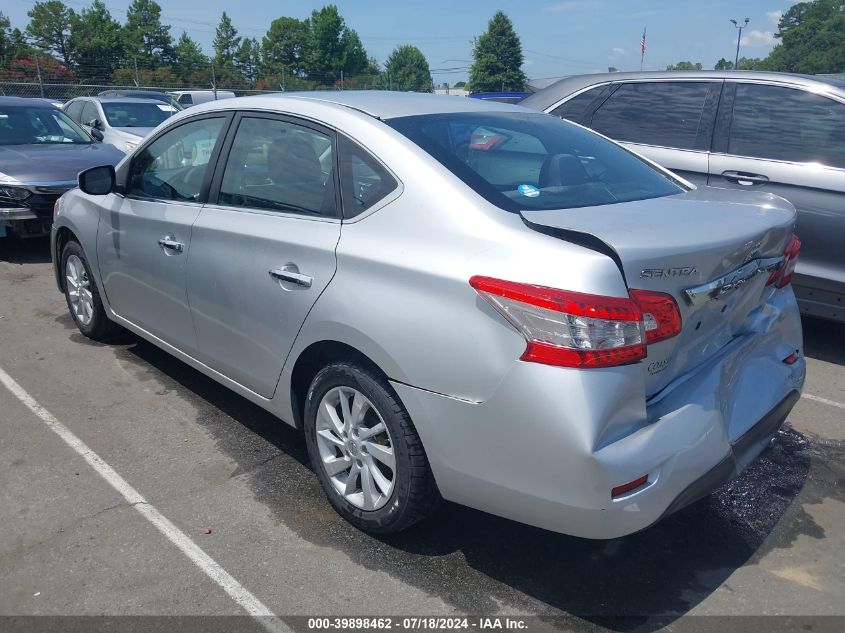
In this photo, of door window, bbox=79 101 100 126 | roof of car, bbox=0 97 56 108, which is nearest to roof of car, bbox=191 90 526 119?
roof of car, bbox=0 97 56 108

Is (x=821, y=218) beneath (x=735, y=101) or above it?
beneath

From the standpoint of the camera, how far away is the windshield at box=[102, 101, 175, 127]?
12.9m

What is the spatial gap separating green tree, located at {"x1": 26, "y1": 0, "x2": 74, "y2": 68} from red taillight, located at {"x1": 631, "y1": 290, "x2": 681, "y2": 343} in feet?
216

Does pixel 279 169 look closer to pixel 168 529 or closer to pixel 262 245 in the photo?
pixel 262 245

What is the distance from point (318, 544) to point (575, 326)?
1.45m

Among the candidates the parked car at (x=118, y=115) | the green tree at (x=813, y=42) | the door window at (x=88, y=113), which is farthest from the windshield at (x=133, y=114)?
the green tree at (x=813, y=42)

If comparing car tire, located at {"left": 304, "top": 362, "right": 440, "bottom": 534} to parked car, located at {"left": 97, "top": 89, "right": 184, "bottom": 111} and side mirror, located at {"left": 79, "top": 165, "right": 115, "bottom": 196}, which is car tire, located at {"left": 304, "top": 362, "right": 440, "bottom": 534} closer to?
side mirror, located at {"left": 79, "top": 165, "right": 115, "bottom": 196}

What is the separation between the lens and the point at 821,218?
16.0 ft

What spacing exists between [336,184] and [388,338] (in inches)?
31.4

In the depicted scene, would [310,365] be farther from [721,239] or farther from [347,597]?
[721,239]

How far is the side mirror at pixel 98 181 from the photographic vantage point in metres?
4.48

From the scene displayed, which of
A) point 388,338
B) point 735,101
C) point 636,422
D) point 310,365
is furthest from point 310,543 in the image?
point 735,101

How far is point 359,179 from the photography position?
3068 mm

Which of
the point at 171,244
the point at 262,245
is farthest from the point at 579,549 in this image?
the point at 171,244
